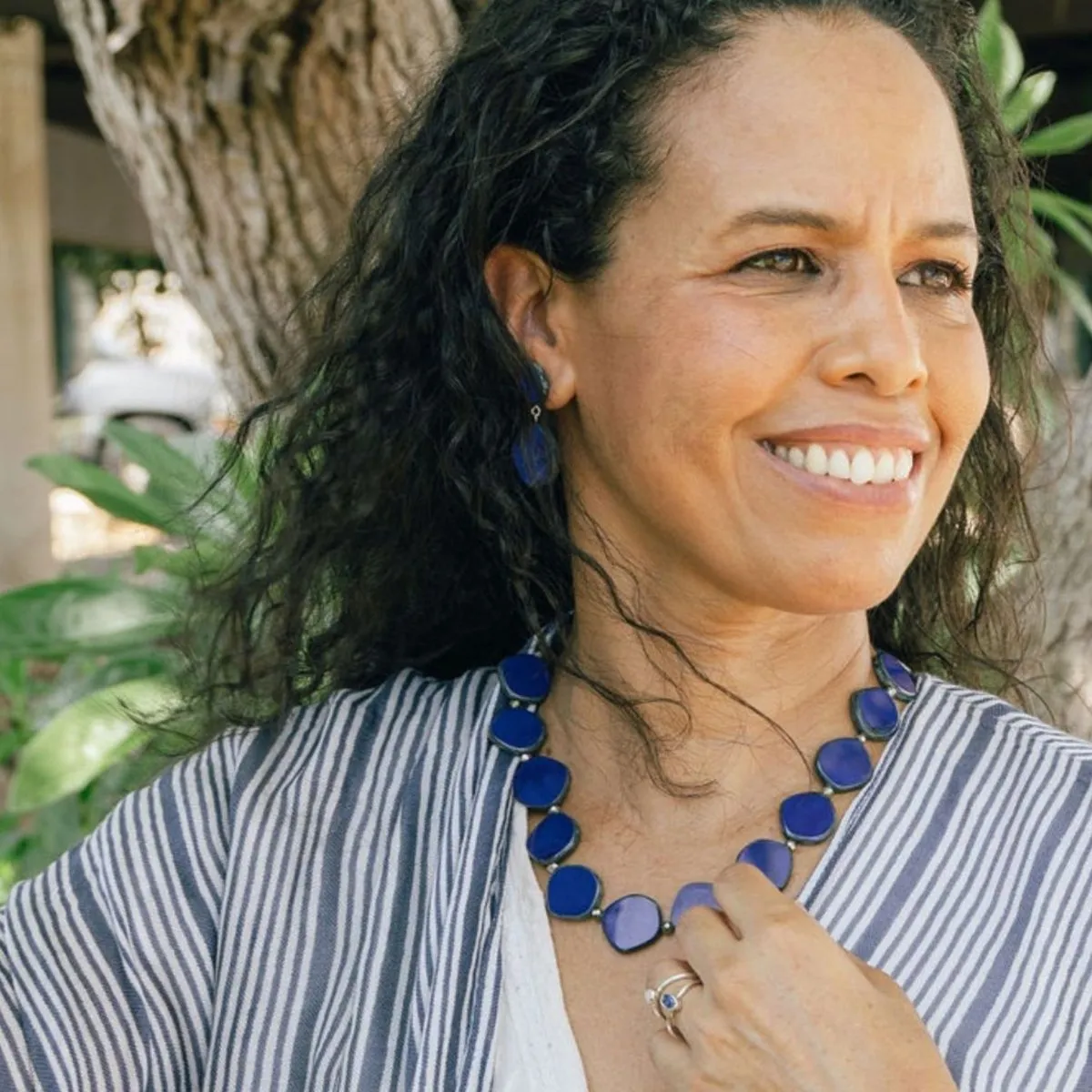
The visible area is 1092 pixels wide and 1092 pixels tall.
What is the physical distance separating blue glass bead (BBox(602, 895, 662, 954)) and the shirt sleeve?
42cm

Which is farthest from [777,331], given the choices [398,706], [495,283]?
[398,706]

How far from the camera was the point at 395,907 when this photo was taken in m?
1.72

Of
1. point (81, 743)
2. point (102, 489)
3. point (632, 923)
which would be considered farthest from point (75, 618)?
point (632, 923)

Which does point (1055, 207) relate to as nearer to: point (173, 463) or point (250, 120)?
point (250, 120)

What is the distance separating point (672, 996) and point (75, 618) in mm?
2044

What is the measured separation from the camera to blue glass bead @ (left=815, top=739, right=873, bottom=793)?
1661 mm

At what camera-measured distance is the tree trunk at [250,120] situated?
2.64m

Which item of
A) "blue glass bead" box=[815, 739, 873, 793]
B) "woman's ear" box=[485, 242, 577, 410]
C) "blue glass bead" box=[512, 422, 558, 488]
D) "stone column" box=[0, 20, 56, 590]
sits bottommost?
"stone column" box=[0, 20, 56, 590]

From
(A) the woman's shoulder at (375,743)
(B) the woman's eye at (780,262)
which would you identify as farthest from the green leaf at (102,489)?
(B) the woman's eye at (780,262)

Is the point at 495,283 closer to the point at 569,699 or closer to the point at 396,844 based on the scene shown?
the point at 569,699

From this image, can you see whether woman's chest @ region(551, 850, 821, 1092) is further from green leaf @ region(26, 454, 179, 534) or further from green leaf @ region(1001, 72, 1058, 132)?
green leaf @ region(26, 454, 179, 534)

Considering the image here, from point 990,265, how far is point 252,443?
1.44 meters

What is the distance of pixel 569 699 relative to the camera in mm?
1842

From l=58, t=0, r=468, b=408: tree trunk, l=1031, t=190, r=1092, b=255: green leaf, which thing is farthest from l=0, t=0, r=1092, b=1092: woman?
l=1031, t=190, r=1092, b=255: green leaf
